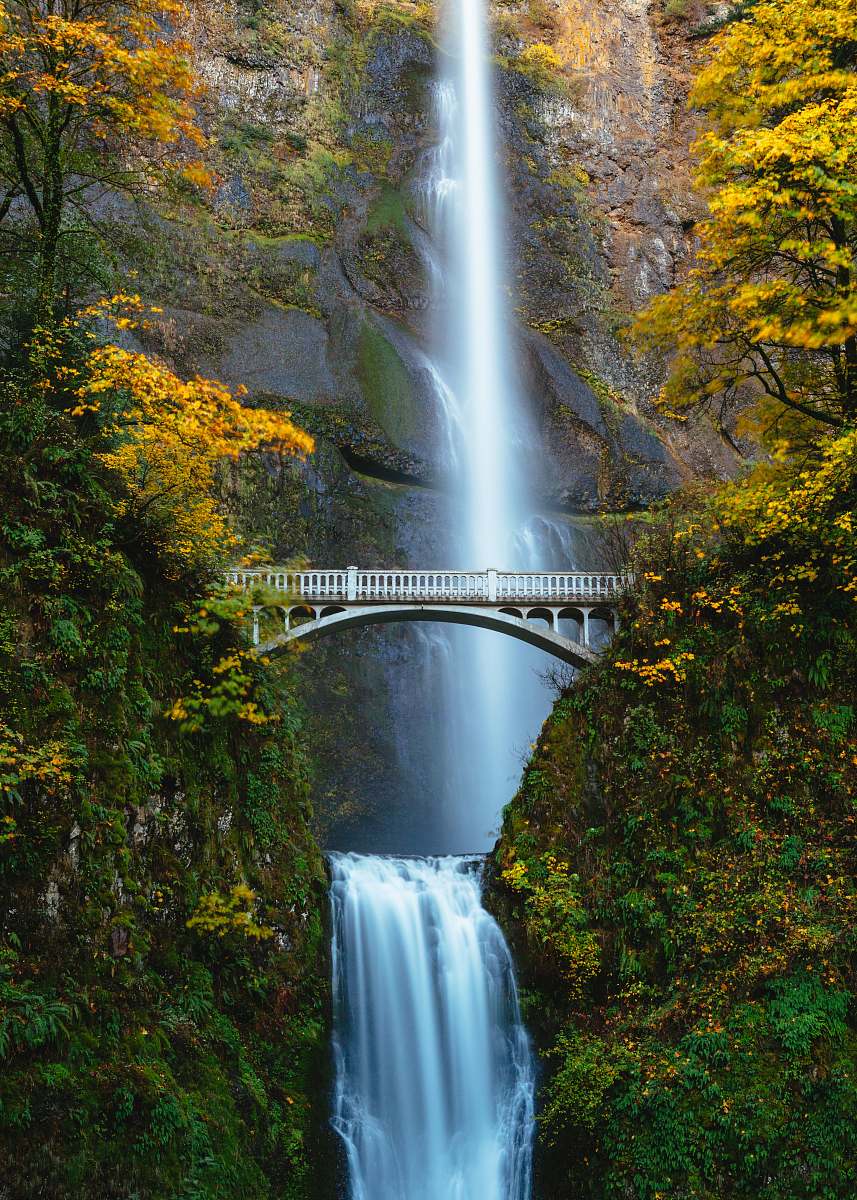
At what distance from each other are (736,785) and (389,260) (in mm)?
29581

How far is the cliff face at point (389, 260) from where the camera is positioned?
31938 mm

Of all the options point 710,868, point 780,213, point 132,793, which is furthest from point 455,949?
point 780,213

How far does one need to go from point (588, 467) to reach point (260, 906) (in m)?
25.8

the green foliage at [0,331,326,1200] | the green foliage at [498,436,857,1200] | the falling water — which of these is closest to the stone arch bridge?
the green foliage at [498,436,857,1200]

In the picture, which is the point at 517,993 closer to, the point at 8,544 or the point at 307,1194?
the point at 307,1194

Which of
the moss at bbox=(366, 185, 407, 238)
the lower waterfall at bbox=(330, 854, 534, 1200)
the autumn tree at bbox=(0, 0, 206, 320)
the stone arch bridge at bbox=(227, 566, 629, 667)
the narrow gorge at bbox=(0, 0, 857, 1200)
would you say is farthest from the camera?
the moss at bbox=(366, 185, 407, 238)

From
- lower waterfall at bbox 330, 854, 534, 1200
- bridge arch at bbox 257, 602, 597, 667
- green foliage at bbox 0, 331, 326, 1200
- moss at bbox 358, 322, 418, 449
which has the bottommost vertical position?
lower waterfall at bbox 330, 854, 534, 1200

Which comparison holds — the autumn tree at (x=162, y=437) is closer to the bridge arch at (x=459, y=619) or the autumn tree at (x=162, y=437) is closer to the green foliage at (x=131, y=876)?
the green foliage at (x=131, y=876)

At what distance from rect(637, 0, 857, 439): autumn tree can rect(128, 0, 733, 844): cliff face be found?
53.6 feet

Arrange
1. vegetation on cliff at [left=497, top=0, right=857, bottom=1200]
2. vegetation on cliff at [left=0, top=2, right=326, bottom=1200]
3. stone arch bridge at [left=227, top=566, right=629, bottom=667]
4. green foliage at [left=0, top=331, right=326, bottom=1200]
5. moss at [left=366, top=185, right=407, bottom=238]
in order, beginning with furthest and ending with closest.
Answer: moss at [left=366, top=185, right=407, bottom=238] < stone arch bridge at [left=227, top=566, right=629, bottom=667] < vegetation on cliff at [left=497, top=0, right=857, bottom=1200] < vegetation on cliff at [left=0, top=2, right=326, bottom=1200] < green foliage at [left=0, top=331, right=326, bottom=1200]

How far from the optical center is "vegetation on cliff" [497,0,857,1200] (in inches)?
476

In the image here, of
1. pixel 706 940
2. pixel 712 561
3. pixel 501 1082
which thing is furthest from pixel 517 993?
pixel 712 561

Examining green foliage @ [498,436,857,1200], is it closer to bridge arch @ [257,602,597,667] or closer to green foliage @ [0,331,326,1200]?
bridge arch @ [257,602,597,667]

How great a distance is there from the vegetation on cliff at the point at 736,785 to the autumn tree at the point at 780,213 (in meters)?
0.06
